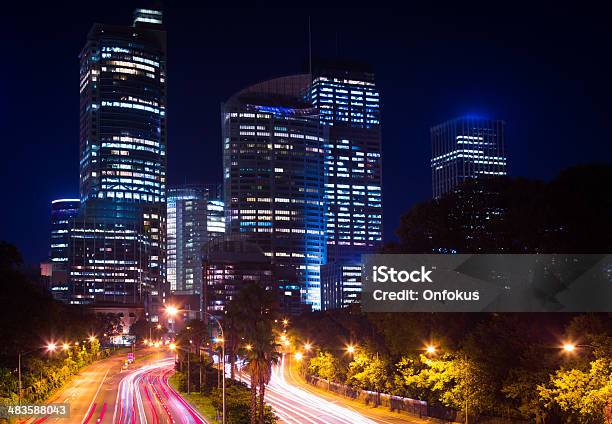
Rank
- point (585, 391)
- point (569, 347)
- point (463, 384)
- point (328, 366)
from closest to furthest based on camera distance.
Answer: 1. point (569, 347)
2. point (585, 391)
3. point (463, 384)
4. point (328, 366)

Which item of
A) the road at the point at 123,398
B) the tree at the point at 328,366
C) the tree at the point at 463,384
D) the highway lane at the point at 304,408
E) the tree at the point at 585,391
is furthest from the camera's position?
the tree at the point at 328,366

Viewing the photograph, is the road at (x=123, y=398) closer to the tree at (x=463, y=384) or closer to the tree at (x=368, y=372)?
the tree at (x=368, y=372)

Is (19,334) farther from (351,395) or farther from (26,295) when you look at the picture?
(351,395)

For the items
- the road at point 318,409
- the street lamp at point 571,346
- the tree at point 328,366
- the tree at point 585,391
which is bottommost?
the road at point 318,409

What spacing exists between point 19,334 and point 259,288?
76.1 feet

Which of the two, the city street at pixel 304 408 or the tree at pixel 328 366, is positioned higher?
the tree at pixel 328 366

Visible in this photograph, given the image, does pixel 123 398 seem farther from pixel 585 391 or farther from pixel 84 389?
pixel 585 391

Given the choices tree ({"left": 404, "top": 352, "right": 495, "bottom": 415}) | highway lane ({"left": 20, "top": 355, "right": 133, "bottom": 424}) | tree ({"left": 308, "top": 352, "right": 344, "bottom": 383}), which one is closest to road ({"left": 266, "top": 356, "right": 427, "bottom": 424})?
tree ({"left": 308, "top": 352, "right": 344, "bottom": 383})

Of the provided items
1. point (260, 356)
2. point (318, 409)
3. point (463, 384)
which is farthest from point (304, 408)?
point (463, 384)

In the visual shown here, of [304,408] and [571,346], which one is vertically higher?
[571,346]

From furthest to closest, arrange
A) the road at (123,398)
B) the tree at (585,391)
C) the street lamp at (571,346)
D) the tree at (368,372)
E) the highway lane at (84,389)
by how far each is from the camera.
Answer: the tree at (368,372) → the highway lane at (84,389) → the road at (123,398) → the street lamp at (571,346) → the tree at (585,391)

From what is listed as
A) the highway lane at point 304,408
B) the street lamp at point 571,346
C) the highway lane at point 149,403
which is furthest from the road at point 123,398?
the street lamp at point 571,346

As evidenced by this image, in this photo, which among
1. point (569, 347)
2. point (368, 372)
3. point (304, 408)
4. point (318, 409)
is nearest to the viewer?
point (569, 347)

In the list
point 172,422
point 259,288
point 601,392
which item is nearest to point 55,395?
point 172,422
